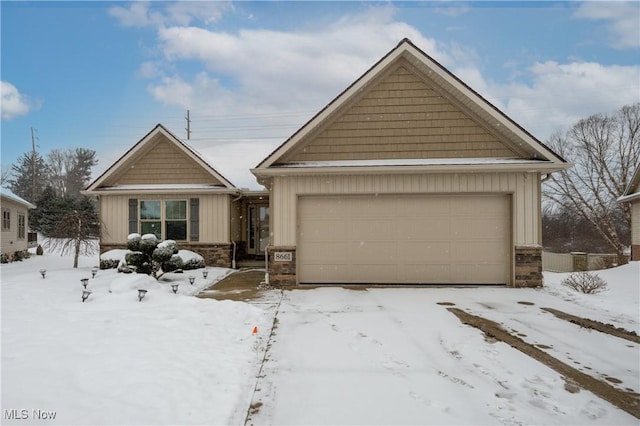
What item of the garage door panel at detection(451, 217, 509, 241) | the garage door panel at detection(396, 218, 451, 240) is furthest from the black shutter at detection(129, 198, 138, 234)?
the garage door panel at detection(451, 217, 509, 241)

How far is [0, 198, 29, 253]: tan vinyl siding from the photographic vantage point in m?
16.6

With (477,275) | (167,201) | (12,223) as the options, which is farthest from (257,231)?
(12,223)

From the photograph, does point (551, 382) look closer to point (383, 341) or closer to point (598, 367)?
point (598, 367)

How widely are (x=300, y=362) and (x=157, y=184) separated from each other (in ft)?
38.7

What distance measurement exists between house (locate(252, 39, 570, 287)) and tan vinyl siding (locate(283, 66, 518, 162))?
0.09 feet

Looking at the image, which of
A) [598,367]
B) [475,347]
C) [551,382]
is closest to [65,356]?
[475,347]

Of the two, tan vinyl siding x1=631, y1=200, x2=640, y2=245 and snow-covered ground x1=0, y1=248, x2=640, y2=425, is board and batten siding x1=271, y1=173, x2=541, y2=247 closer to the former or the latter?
snow-covered ground x1=0, y1=248, x2=640, y2=425

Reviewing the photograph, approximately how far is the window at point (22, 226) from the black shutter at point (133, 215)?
33.1 ft

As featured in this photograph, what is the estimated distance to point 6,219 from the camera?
16906mm

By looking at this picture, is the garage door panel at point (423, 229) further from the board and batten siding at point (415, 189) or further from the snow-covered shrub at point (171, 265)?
the snow-covered shrub at point (171, 265)

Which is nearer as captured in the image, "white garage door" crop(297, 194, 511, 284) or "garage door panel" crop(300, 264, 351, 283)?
"white garage door" crop(297, 194, 511, 284)

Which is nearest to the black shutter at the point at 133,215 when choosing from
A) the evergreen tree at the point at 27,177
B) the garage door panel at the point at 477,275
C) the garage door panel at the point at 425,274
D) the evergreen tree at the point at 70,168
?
the garage door panel at the point at 425,274

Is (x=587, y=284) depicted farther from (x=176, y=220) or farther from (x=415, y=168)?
(x=176, y=220)

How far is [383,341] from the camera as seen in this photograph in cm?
493
